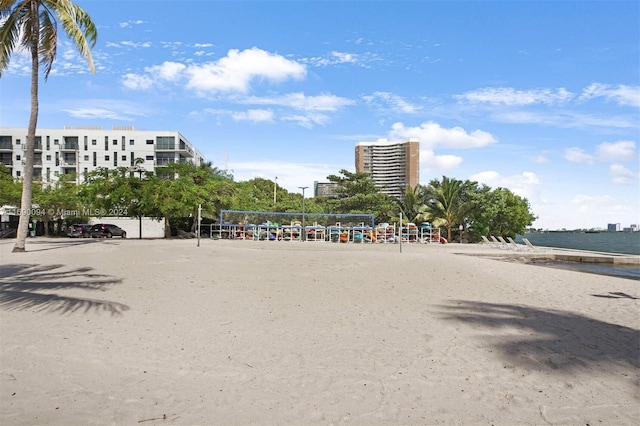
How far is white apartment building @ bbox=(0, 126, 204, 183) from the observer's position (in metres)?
74.4

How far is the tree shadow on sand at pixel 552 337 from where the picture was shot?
5566mm

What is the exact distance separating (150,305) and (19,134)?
83.0 metres

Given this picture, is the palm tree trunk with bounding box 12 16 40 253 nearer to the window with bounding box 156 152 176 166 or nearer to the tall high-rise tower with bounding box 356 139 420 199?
the window with bounding box 156 152 176 166

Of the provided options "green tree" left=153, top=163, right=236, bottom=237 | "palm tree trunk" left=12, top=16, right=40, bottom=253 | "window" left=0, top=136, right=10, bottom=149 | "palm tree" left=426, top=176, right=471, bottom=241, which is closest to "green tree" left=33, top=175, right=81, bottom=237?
"green tree" left=153, top=163, right=236, bottom=237

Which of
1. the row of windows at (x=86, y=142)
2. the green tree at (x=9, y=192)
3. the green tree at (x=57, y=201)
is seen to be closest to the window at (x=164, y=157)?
the row of windows at (x=86, y=142)

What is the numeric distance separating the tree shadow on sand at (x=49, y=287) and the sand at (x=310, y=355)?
0.06m

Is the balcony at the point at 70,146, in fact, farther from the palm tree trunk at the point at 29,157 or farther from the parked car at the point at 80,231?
the palm tree trunk at the point at 29,157

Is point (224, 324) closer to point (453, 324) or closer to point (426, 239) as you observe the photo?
point (453, 324)

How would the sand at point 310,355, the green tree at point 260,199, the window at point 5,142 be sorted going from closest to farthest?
the sand at point 310,355 → the green tree at point 260,199 → the window at point 5,142

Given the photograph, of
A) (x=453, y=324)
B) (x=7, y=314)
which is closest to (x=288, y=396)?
(x=453, y=324)

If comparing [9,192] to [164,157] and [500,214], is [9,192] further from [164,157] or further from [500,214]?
[500,214]

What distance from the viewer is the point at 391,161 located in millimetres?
132000

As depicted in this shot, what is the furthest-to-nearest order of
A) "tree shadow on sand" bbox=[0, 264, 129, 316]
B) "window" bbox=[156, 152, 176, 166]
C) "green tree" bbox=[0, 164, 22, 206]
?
"window" bbox=[156, 152, 176, 166] → "green tree" bbox=[0, 164, 22, 206] → "tree shadow on sand" bbox=[0, 264, 129, 316]

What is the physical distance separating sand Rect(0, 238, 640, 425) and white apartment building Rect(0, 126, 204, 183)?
70035mm
